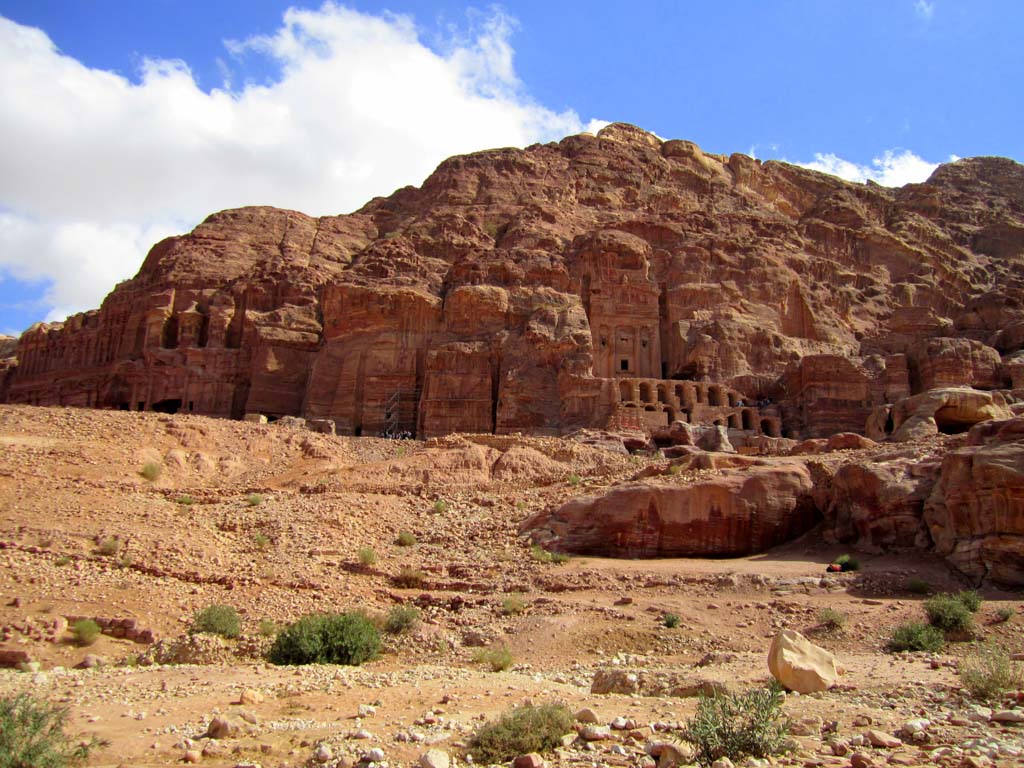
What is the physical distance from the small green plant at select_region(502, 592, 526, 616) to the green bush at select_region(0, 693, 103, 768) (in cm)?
1024

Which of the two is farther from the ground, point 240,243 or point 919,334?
point 240,243

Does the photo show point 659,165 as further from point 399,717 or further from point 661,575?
point 399,717

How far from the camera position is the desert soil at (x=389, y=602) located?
9977 mm

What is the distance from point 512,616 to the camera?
717 inches

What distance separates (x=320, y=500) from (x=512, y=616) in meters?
10.3

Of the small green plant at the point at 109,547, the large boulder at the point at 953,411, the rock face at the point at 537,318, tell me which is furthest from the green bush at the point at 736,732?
the rock face at the point at 537,318

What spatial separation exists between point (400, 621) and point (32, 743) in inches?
357

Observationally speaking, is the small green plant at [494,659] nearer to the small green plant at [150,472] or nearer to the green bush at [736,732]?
the green bush at [736,732]

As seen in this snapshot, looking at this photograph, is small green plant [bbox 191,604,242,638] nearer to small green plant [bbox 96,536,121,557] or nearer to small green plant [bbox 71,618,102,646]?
small green plant [bbox 71,618,102,646]

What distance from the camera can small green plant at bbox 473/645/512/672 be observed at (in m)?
14.8

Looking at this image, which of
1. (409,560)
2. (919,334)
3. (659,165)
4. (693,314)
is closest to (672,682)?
(409,560)

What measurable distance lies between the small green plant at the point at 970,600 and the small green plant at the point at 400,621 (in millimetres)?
10475

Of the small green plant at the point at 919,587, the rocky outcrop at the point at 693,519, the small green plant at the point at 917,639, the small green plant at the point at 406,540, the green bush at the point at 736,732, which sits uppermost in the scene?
the rocky outcrop at the point at 693,519

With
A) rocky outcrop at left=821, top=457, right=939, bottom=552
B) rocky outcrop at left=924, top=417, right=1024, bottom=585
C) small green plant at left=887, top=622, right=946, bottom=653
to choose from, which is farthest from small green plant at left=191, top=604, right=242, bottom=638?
rocky outcrop at left=924, top=417, right=1024, bottom=585
